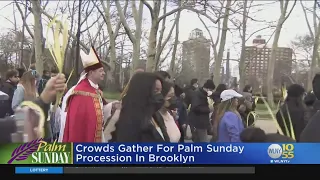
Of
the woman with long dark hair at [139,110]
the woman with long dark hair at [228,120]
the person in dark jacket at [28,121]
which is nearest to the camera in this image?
the woman with long dark hair at [139,110]

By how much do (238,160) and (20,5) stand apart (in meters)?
1.58

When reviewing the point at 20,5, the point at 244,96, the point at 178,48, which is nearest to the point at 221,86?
the point at 244,96

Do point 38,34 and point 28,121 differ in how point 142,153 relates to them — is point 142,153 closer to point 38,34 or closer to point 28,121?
point 28,121

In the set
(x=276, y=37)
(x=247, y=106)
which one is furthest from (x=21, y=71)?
(x=276, y=37)

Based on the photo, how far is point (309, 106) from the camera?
2168 millimetres

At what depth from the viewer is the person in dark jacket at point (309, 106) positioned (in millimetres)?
2129

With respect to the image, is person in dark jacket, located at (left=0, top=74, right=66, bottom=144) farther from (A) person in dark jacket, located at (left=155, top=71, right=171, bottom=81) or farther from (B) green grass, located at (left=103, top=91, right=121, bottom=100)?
(A) person in dark jacket, located at (left=155, top=71, right=171, bottom=81)

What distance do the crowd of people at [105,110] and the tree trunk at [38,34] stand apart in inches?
3.7

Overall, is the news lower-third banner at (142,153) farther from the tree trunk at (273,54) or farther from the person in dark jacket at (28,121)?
the tree trunk at (273,54)

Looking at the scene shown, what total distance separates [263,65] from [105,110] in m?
0.97

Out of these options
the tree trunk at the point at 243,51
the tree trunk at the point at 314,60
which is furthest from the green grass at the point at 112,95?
the tree trunk at the point at 314,60

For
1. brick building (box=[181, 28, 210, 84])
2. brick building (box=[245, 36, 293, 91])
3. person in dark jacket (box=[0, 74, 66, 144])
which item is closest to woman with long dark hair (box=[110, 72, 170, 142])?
brick building (box=[181, 28, 210, 84])

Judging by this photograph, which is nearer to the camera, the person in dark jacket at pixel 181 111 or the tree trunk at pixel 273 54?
the tree trunk at pixel 273 54

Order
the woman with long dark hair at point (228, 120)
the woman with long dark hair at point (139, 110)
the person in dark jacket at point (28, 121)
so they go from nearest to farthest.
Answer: the woman with long dark hair at point (139, 110), the person in dark jacket at point (28, 121), the woman with long dark hair at point (228, 120)
